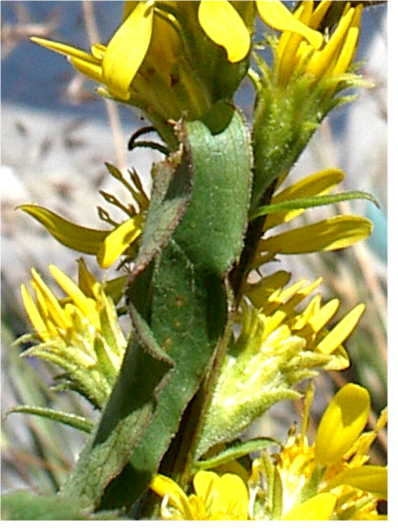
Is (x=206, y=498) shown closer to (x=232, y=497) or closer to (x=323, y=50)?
(x=232, y=497)

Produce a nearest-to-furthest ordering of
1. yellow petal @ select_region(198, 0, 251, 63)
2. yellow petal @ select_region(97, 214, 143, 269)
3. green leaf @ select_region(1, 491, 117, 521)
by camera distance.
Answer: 1. green leaf @ select_region(1, 491, 117, 521)
2. yellow petal @ select_region(198, 0, 251, 63)
3. yellow petal @ select_region(97, 214, 143, 269)

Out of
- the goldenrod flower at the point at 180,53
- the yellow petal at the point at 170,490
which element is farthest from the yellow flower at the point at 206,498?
the goldenrod flower at the point at 180,53

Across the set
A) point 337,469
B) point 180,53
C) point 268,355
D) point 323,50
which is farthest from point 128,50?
point 337,469

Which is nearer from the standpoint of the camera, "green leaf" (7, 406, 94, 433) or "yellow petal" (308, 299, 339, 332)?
"green leaf" (7, 406, 94, 433)

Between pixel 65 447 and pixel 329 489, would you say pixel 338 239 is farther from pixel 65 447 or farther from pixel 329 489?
pixel 65 447

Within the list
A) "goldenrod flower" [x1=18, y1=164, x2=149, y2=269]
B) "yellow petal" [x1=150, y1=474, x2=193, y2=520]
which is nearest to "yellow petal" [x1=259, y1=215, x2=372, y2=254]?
"goldenrod flower" [x1=18, y1=164, x2=149, y2=269]

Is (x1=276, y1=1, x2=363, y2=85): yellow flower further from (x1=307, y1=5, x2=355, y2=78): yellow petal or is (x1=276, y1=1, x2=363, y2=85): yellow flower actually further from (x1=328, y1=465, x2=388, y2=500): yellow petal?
(x1=328, y1=465, x2=388, y2=500): yellow petal

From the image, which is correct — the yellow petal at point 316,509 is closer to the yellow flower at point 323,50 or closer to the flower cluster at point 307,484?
the flower cluster at point 307,484
